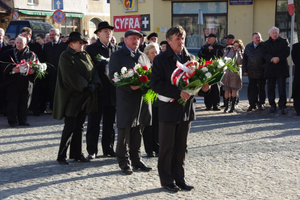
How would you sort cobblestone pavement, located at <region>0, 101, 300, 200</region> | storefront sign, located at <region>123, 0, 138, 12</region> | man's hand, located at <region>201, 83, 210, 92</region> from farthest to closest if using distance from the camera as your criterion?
storefront sign, located at <region>123, 0, 138, 12</region>
cobblestone pavement, located at <region>0, 101, 300, 200</region>
man's hand, located at <region>201, 83, 210, 92</region>

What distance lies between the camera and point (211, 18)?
27750 mm

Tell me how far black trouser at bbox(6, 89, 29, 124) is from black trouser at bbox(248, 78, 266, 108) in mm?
5947

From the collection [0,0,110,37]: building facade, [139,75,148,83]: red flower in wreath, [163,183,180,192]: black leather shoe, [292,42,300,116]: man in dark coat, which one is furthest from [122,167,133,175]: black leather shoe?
[0,0,110,37]: building facade

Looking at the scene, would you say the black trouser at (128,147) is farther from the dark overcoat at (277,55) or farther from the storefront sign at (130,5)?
the storefront sign at (130,5)

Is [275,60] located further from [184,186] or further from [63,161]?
[184,186]

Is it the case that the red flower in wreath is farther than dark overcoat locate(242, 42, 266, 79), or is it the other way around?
dark overcoat locate(242, 42, 266, 79)

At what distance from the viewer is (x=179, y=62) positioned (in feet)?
21.4

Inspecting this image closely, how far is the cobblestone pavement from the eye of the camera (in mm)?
6617

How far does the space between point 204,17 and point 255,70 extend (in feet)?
46.2

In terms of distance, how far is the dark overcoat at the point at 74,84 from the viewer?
803 centimetres

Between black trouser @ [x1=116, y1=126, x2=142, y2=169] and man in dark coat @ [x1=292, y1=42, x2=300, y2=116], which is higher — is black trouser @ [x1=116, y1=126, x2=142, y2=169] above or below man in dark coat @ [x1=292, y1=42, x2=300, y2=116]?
below

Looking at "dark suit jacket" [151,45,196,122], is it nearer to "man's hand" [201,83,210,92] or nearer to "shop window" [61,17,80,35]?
"man's hand" [201,83,210,92]

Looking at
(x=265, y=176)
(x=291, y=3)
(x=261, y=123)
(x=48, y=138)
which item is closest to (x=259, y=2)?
(x=291, y=3)

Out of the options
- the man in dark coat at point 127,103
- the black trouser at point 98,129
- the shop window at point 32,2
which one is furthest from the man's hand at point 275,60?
the shop window at point 32,2
